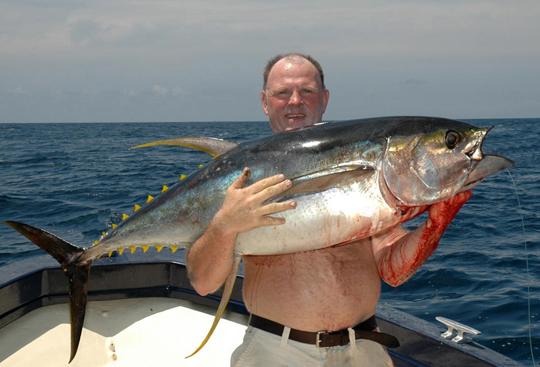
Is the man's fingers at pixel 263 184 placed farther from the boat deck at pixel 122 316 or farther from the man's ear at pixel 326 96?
the boat deck at pixel 122 316

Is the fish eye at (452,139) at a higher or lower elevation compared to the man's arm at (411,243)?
higher

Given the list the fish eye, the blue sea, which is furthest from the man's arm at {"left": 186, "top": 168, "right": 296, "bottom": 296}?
the blue sea

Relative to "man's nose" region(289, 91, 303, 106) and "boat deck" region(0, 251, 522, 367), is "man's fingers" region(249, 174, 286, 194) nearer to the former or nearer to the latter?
"man's nose" region(289, 91, 303, 106)

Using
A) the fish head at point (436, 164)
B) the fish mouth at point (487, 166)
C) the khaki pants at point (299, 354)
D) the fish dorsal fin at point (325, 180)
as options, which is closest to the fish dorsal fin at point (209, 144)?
the fish dorsal fin at point (325, 180)

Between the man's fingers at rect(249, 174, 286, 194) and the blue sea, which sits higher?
the man's fingers at rect(249, 174, 286, 194)

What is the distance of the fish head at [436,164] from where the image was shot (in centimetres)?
205

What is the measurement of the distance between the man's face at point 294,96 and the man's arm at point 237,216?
2.81 feet

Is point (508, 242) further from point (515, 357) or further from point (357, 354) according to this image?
point (357, 354)

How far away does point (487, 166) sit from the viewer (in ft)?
6.64

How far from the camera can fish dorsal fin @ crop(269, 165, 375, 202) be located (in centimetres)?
210

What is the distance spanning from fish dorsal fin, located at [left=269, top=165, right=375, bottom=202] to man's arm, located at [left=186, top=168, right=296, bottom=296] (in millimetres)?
74

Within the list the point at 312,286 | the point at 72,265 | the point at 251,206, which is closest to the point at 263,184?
the point at 251,206

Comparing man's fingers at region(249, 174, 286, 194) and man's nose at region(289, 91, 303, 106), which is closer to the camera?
man's fingers at region(249, 174, 286, 194)

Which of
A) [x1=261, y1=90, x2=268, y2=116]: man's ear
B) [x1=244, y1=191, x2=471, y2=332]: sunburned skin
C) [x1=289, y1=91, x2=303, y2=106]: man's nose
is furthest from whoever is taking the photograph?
[x1=261, y1=90, x2=268, y2=116]: man's ear
